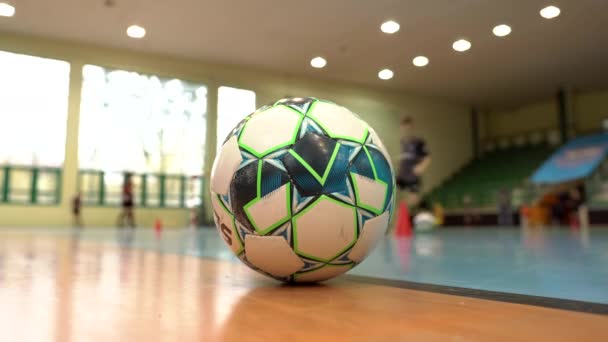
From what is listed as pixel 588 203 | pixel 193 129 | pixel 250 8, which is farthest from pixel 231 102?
pixel 588 203

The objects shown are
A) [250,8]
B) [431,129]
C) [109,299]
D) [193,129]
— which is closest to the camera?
[109,299]

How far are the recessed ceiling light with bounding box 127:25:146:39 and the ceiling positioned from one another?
144 mm

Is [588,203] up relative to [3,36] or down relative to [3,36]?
down

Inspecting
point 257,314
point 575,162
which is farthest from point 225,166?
point 575,162

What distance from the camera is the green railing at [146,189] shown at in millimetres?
10906

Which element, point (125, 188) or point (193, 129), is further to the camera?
point (193, 129)

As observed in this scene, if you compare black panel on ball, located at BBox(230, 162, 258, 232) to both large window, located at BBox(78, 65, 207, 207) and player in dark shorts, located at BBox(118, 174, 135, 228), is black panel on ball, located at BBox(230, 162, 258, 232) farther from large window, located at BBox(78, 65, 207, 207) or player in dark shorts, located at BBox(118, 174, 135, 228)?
large window, located at BBox(78, 65, 207, 207)

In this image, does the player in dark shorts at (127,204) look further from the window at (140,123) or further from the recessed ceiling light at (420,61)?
the recessed ceiling light at (420,61)

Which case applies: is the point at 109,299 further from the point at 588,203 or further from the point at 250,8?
the point at 588,203

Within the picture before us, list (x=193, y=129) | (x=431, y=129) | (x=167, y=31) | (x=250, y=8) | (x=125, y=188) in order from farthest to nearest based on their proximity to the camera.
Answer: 1. (x=431, y=129)
2. (x=193, y=129)
3. (x=125, y=188)
4. (x=167, y=31)
5. (x=250, y=8)

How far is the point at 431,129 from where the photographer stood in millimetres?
15250

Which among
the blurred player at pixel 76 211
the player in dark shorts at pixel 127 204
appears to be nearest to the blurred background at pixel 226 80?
the blurred player at pixel 76 211

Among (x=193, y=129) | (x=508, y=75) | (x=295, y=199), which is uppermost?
(x=508, y=75)

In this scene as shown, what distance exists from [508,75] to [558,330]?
40.7ft
